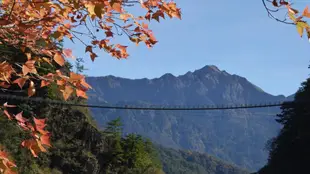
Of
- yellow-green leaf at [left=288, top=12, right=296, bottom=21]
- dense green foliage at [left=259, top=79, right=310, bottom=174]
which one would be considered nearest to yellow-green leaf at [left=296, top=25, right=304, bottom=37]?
yellow-green leaf at [left=288, top=12, right=296, bottom=21]

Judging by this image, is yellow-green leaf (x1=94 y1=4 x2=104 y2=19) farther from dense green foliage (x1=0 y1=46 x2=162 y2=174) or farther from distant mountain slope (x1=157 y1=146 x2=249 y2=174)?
distant mountain slope (x1=157 y1=146 x2=249 y2=174)

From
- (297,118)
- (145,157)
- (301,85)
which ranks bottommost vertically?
(145,157)

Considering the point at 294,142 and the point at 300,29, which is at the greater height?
the point at 300,29

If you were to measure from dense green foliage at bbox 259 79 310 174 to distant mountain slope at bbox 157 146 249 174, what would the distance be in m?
108

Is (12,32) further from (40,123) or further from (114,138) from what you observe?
(114,138)

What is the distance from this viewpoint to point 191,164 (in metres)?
173

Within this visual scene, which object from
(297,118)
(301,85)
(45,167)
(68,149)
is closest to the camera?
(45,167)

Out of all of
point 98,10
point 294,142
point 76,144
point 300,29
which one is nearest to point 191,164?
point 294,142

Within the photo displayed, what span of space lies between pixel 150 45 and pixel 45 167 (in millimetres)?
16499

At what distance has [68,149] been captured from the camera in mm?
20656

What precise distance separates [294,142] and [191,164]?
467 feet

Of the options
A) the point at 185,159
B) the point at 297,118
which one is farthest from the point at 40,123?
the point at 185,159

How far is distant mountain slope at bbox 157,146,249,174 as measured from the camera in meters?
154

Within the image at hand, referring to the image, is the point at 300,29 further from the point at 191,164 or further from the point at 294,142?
the point at 191,164
